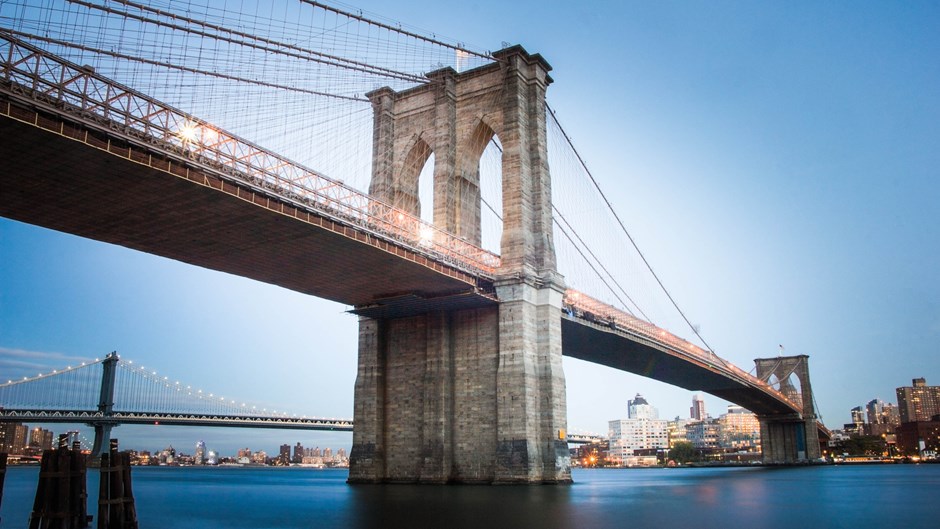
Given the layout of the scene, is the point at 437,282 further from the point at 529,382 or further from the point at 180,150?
the point at 180,150

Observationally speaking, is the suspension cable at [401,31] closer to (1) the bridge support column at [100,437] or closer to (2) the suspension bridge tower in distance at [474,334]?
(2) the suspension bridge tower in distance at [474,334]

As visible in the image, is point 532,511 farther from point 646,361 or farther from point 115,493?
point 646,361

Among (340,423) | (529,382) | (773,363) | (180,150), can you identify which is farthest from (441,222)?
(773,363)

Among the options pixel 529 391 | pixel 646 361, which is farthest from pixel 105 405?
pixel 529 391

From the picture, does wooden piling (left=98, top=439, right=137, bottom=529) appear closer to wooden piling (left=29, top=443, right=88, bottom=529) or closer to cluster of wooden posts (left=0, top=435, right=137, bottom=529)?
cluster of wooden posts (left=0, top=435, right=137, bottom=529)

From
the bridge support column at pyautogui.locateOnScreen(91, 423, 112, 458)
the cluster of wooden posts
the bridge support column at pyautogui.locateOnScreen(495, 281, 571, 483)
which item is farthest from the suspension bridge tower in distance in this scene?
the bridge support column at pyautogui.locateOnScreen(91, 423, 112, 458)

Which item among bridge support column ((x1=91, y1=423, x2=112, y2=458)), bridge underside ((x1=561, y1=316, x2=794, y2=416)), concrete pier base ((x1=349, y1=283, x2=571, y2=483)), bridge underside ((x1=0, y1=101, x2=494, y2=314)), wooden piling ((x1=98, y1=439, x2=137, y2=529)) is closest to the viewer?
wooden piling ((x1=98, y1=439, x2=137, y2=529))

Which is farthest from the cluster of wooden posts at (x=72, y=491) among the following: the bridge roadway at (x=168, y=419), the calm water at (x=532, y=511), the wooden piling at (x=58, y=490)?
the bridge roadway at (x=168, y=419)
